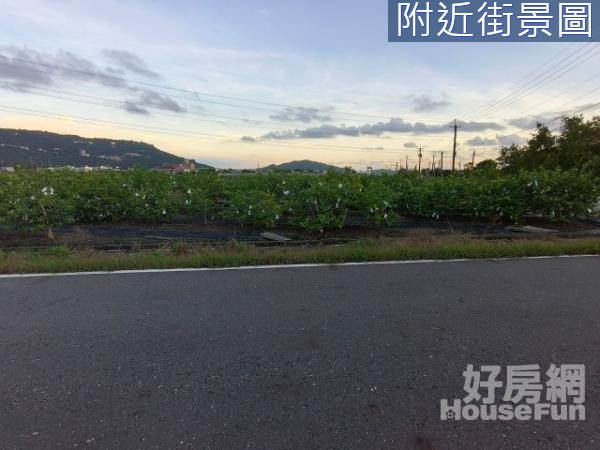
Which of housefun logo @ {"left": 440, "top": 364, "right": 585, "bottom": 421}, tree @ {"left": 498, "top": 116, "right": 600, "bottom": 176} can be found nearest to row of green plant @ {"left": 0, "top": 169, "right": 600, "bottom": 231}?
housefun logo @ {"left": 440, "top": 364, "right": 585, "bottom": 421}

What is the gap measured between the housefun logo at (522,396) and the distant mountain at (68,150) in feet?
135

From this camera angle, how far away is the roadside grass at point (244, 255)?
4.67m

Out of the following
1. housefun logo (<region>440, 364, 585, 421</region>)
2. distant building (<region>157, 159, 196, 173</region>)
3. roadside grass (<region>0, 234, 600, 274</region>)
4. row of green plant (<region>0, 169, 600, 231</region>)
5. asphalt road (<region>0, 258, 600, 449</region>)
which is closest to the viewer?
asphalt road (<region>0, 258, 600, 449</region>)

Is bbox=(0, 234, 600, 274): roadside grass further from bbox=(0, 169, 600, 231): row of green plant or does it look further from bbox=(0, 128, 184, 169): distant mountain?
bbox=(0, 128, 184, 169): distant mountain

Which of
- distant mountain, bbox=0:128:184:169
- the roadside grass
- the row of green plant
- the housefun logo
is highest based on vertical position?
distant mountain, bbox=0:128:184:169

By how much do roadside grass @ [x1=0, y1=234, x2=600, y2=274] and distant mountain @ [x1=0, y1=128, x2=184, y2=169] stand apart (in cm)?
3626

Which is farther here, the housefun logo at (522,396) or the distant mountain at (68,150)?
the distant mountain at (68,150)

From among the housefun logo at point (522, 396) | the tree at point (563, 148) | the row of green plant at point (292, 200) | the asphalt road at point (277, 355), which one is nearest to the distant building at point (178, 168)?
the row of green plant at point (292, 200)

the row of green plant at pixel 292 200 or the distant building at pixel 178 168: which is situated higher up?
the distant building at pixel 178 168

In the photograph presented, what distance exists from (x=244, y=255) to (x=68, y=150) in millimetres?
55864

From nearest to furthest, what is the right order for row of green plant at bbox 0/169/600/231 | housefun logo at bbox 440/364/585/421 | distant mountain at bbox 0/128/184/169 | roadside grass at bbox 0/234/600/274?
housefun logo at bbox 440/364/585/421 → roadside grass at bbox 0/234/600/274 → row of green plant at bbox 0/169/600/231 → distant mountain at bbox 0/128/184/169

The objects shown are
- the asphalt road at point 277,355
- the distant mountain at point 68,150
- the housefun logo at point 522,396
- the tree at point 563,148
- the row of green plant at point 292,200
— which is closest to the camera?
the asphalt road at point 277,355

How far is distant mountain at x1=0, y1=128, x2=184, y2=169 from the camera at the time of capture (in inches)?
1593

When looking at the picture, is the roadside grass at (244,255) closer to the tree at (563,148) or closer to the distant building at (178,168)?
the distant building at (178,168)
